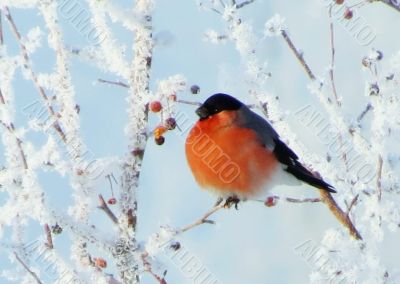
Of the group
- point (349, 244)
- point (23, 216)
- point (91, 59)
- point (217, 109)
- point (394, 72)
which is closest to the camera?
point (23, 216)

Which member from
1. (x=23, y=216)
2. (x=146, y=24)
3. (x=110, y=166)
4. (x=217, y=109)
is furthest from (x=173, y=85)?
(x=217, y=109)

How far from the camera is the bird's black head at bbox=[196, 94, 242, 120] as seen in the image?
11.7 ft

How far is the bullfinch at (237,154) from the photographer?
3.38m

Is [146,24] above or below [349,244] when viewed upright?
above

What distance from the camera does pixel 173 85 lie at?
2615 mm

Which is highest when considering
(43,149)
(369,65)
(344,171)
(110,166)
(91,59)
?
(91,59)

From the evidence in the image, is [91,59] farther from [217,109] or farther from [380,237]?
[380,237]

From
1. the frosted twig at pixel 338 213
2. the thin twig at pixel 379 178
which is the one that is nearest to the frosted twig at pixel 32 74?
the frosted twig at pixel 338 213

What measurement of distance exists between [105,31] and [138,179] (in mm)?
650

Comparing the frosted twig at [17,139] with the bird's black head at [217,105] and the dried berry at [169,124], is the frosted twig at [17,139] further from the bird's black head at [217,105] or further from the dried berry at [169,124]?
the bird's black head at [217,105]

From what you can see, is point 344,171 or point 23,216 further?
point 344,171

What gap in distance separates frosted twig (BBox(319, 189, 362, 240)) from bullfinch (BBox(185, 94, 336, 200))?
0.17ft

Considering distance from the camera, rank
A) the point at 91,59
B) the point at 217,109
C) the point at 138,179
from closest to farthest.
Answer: the point at 138,179
the point at 91,59
the point at 217,109

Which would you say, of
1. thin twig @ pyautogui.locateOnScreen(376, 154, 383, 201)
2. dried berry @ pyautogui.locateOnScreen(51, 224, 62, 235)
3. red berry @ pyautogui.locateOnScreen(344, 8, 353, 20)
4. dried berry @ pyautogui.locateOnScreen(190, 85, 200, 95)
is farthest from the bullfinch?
dried berry @ pyautogui.locateOnScreen(51, 224, 62, 235)
